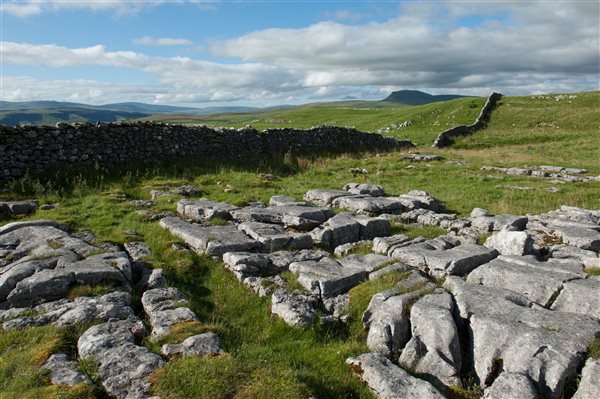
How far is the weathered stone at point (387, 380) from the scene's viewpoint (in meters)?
6.44

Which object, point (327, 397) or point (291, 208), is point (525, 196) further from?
point (327, 397)

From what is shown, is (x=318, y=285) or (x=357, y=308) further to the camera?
(x=318, y=285)

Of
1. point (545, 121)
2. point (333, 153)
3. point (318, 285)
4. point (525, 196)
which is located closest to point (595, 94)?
point (545, 121)

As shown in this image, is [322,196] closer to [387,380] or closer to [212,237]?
[212,237]

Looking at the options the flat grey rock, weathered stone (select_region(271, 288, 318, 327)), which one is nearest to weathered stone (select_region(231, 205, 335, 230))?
weathered stone (select_region(271, 288, 318, 327))

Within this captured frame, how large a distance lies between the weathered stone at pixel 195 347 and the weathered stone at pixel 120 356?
271mm

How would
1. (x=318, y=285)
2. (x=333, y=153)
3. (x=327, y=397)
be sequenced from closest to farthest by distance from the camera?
(x=327, y=397) → (x=318, y=285) → (x=333, y=153)

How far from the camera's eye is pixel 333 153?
36438 mm

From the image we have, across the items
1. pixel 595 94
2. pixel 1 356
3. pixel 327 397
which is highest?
pixel 595 94

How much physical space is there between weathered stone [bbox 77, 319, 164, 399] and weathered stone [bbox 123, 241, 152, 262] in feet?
12.9

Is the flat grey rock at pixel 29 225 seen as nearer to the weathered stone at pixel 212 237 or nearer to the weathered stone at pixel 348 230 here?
the weathered stone at pixel 212 237

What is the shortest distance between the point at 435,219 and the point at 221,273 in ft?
27.9

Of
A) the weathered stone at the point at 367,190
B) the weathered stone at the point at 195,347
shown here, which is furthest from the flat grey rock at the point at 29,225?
the weathered stone at the point at 367,190

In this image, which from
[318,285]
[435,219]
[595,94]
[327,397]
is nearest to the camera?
[327,397]
